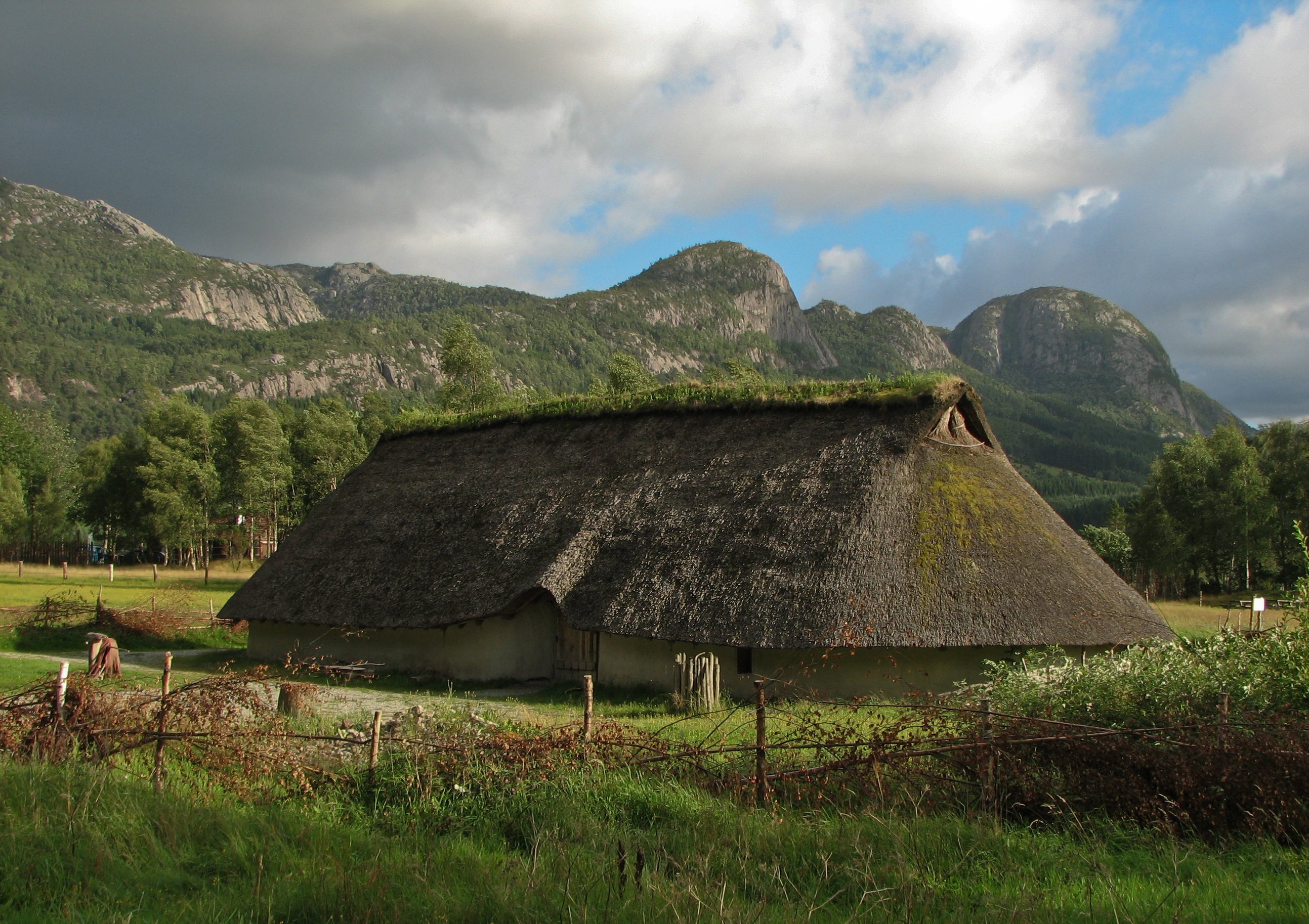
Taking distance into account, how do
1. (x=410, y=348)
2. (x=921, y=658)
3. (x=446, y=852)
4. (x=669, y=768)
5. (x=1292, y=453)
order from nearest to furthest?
(x=446, y=852)
(x=669, y=768)
(x=921, y=658)
(x=1292, y=453)
(x=410, y=348)

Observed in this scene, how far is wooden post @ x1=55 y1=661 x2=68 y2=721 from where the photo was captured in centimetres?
798

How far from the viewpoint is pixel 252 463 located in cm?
5028

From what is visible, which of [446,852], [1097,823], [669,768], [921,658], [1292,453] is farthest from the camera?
[1292,453]

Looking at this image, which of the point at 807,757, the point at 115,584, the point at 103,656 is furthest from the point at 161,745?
the point at 115,584

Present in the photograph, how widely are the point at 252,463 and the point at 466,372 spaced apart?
64.5 feet

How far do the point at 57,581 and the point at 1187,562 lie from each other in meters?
58.2

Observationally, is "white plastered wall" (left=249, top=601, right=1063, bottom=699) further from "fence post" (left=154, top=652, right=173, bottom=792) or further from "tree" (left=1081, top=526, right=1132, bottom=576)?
"tree" (left=1081, top=526, right=1132, bottom=576)

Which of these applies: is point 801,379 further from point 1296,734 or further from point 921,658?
point 1296,734

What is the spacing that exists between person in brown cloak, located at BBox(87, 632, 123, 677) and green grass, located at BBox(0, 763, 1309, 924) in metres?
8.62

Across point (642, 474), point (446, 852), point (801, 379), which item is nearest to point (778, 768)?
point (446, 852)

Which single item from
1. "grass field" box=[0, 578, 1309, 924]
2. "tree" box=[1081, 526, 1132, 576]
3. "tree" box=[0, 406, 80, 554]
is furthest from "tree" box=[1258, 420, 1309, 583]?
"tree" box=[0, 406, 80, 554]

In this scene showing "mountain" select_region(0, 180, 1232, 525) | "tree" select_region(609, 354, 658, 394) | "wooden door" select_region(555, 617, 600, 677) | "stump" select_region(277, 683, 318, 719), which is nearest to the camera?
"stump" select_region(277, 683, 318, 719)

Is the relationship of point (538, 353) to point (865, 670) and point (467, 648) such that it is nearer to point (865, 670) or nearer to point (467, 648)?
point (467, 648)

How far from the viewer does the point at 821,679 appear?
14031mm
